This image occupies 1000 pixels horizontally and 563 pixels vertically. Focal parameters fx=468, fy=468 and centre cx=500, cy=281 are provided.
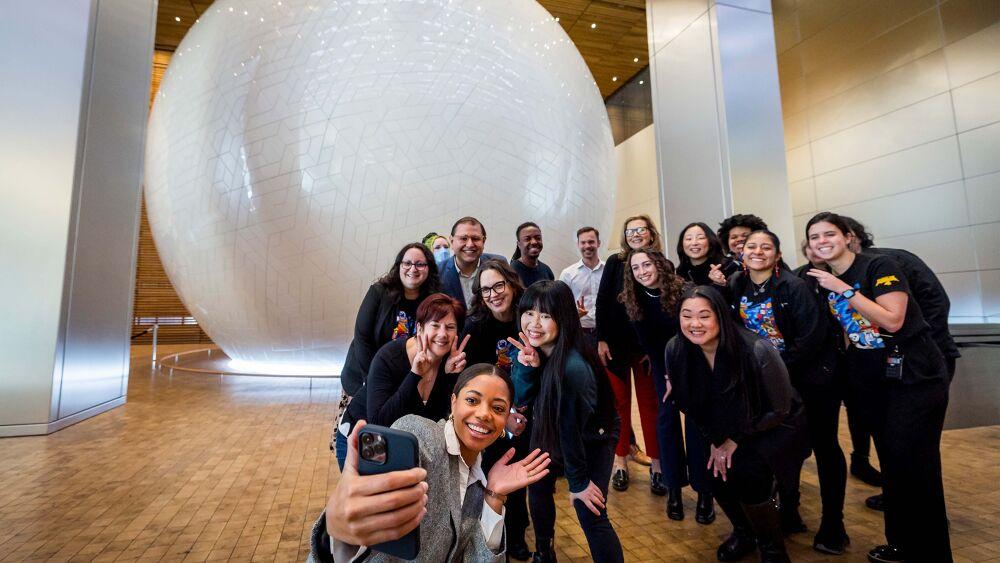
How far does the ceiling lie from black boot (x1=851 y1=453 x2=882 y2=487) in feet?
29.9

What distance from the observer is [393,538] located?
2.61 feet

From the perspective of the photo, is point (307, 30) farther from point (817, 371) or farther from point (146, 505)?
point (817, 371)

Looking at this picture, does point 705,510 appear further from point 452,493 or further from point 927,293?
point 452,493

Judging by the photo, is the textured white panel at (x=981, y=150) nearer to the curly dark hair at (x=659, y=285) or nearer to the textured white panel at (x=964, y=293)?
the textured white panel at (x=964, y=293)

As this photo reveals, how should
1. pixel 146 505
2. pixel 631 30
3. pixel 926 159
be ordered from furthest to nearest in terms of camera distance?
pixel 631 30
pixel 926 159
pixel 146 505

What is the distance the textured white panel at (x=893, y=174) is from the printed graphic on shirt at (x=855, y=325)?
253 inches

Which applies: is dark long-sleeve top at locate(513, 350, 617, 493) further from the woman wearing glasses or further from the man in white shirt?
the man in white shirt

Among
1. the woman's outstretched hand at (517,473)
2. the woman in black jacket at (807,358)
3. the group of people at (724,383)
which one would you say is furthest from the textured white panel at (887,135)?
the woman's outstretched hand at (517,473)

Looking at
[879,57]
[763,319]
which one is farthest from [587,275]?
[879,57]

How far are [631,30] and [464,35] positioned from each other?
6.46m

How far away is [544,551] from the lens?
1.76 metres

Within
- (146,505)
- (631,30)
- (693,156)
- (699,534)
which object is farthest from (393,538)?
(631,30)

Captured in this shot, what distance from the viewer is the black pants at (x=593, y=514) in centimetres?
152

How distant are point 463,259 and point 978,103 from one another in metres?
7.43
